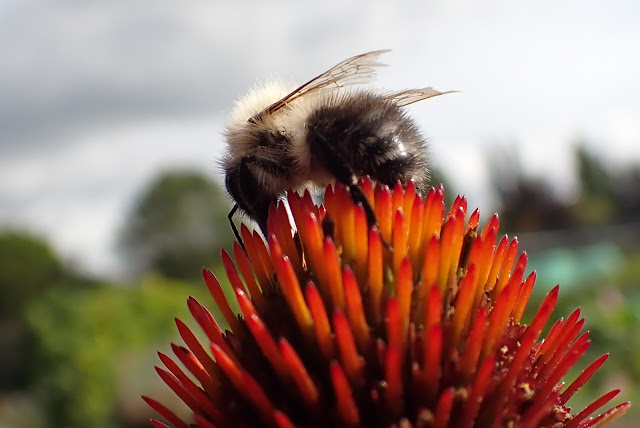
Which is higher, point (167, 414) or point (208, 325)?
point (208, 325)

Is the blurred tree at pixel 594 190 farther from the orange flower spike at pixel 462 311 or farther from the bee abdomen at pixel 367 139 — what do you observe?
the orange flower spike at pixel 462 311

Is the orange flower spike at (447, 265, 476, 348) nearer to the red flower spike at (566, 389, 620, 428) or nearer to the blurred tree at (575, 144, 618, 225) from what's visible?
the red flower spike at (566, 389, 620, 428)

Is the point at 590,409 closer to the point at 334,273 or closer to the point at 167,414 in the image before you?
the point at 334,273

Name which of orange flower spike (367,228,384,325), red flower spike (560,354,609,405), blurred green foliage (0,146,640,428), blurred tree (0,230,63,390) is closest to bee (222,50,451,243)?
orange flower spike (367,228,384,325)

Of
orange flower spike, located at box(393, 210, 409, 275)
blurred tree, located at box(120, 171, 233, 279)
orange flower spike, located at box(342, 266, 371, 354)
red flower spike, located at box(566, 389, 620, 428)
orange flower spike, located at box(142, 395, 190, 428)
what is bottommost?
red flower spike, located at box(566, 389, 620, 428)

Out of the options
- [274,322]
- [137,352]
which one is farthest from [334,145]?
[137,352]

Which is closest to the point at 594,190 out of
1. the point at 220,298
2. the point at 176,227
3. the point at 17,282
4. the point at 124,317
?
the point at 176,227

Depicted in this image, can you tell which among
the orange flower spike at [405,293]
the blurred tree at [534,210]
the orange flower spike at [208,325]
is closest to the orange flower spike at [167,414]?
the orange flower spike at [208,325]
